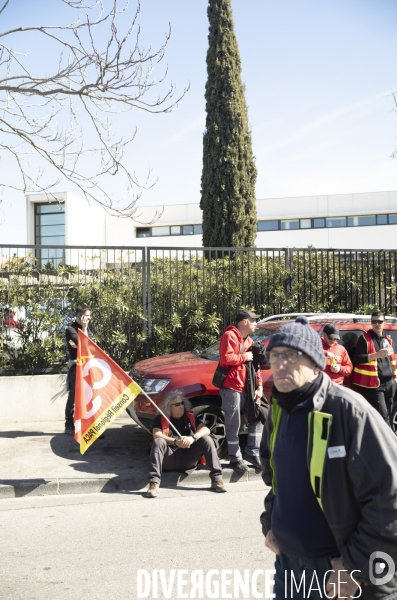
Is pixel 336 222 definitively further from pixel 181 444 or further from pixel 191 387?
pixel 181 444

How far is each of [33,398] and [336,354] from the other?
16.8ft

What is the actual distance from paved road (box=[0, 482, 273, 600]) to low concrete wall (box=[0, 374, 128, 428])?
351 centimetres

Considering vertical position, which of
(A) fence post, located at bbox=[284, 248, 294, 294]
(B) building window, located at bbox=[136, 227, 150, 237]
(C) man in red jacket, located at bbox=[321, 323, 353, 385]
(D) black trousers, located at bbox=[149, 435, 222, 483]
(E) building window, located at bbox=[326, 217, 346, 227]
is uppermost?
(E) building window, located at bbox=[326, 217, 346, 227]

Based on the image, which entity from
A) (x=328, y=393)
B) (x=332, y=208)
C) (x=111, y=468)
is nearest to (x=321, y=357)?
(x=328, y=393)

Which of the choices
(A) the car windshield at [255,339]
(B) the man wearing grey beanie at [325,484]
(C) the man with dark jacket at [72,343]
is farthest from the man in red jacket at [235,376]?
(B) the man wearing grey beanie at [325,484]

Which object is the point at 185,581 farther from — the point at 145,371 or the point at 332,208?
the point at 332,208

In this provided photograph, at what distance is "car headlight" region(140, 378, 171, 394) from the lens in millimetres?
7660

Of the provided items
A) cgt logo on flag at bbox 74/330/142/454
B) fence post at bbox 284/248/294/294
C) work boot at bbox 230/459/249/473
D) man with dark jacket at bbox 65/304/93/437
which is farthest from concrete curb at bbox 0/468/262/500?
fence post at bbox 284/248/294/294

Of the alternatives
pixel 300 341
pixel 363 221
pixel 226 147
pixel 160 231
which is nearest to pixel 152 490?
pixel 300 341

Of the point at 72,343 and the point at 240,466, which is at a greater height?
the point at 72,343

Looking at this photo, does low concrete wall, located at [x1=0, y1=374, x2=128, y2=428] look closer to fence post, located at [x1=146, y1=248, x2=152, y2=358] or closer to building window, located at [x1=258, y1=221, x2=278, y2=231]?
fence post, located at [x1=146, y1=248, x2=152, y2=358]

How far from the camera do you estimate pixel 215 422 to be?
304 inches

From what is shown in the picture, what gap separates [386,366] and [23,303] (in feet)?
19.6

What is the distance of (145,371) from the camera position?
7992 mm
